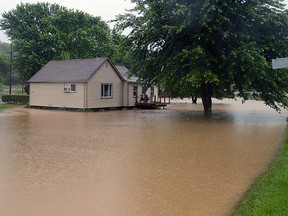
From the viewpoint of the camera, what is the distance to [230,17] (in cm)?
1911

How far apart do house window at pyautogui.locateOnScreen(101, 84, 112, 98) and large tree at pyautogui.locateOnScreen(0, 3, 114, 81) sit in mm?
13051

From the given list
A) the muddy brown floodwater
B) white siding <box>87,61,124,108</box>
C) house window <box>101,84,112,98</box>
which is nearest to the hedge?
house window <box>101,84,112,98</box>

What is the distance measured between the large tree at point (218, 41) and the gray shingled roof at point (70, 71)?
6.48 m

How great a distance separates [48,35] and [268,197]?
1479 inches

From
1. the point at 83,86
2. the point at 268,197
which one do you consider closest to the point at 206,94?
the point at 83,86

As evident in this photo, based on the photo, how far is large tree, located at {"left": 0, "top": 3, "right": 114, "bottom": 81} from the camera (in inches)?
1523

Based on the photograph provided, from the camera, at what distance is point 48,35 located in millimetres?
39000

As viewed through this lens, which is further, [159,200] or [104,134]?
[104,134]

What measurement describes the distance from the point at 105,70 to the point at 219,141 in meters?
16.7

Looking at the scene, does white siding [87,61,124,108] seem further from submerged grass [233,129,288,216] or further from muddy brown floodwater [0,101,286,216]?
submerged grass [233,129,288,216]

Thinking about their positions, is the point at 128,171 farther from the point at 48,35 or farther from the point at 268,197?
the point at 48,35

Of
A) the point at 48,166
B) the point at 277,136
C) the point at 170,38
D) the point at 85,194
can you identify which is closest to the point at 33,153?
the point at 48,166

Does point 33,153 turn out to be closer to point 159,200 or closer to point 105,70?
point 159,200

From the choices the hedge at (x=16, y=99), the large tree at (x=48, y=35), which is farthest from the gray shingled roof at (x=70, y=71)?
the large tree at (x=48, y=35)
